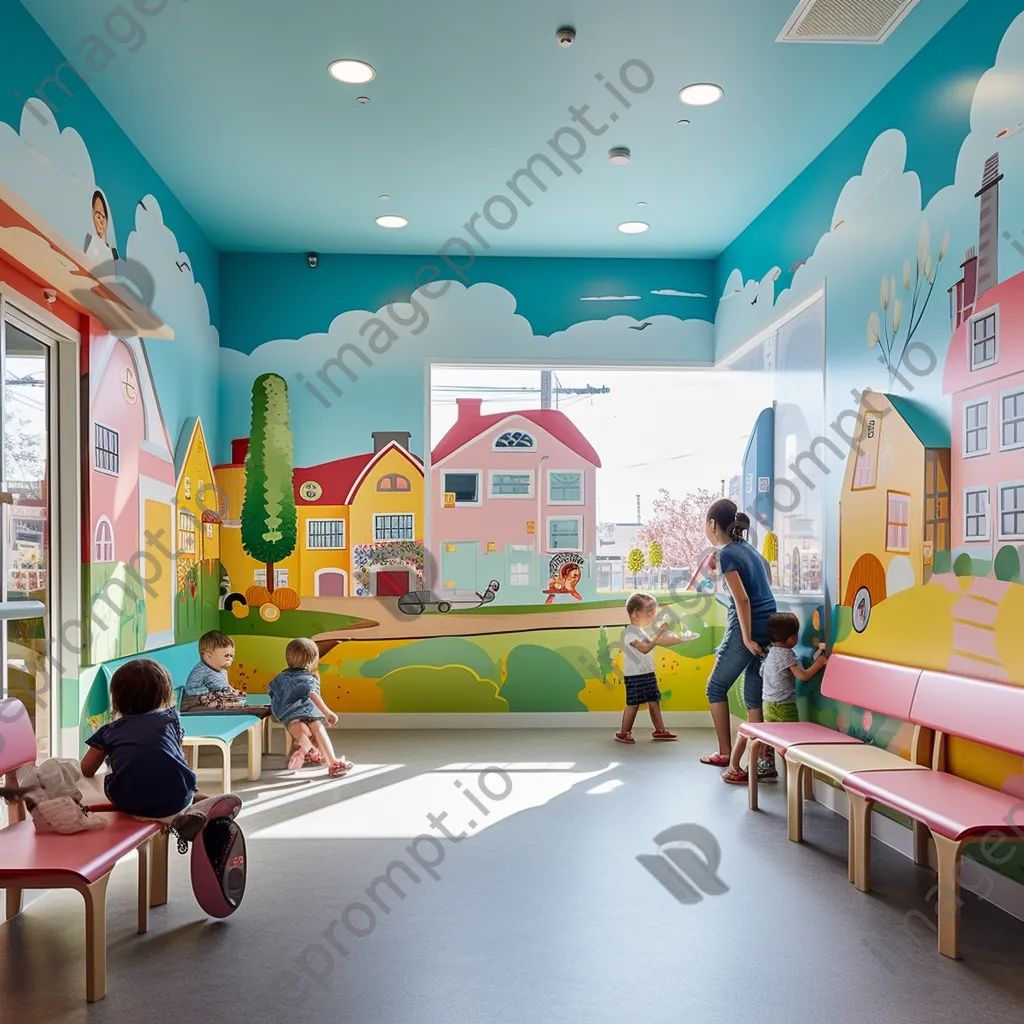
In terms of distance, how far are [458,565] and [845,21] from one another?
170 inches

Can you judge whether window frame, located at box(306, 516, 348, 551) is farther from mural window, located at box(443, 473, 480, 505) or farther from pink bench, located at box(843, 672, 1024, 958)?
pink bench, located at box(843, 672, 1024, 958)

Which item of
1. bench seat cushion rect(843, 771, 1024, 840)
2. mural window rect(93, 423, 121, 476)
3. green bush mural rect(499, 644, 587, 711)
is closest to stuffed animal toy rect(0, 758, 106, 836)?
mural window rect(93, 423, 121, 476)

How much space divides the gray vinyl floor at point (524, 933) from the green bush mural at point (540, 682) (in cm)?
212

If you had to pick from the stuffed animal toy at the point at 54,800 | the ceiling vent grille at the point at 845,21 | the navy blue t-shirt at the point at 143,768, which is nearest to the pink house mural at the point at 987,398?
the ceiling vent grille at the point at 845,21

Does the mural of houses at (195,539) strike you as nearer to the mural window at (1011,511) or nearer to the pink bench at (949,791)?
the pink bench at (949,791)

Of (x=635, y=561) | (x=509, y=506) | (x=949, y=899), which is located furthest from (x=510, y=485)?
(x=949, y=899)

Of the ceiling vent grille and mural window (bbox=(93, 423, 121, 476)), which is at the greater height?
the ceiling vent grille

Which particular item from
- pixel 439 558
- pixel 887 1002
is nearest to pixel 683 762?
pixel 439 558

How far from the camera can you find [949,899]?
295cm

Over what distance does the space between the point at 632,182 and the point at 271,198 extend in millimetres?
2212

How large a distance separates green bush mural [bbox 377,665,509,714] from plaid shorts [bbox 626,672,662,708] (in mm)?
971

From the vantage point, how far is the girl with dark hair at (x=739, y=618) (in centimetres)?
524

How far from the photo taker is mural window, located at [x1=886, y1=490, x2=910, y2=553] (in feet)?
13.3

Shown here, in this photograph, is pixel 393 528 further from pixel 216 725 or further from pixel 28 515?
pixel 28 515
